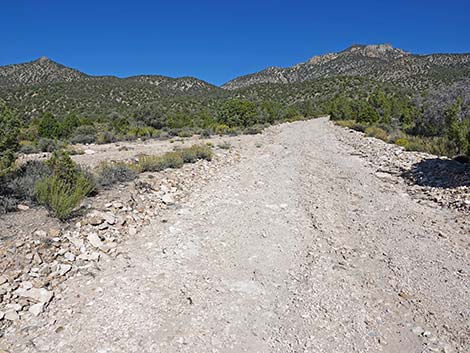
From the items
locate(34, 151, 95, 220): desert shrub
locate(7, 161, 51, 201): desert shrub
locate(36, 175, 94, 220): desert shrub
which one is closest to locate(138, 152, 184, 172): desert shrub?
locate(34, 151, 95, 220): desert shrub

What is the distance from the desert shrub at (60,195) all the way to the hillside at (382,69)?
202 ft

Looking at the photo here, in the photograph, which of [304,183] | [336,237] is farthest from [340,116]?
[336,237]

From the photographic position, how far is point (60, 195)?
20.3 feet

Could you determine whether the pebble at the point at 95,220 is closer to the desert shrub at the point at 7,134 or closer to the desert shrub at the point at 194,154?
the desert shrub at the point at 7,134

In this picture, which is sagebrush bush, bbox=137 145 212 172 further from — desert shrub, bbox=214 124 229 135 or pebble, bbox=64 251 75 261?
desert shrub, bbox=214 124 229 135

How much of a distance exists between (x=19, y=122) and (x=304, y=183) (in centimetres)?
741

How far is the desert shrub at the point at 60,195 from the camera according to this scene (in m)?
6.05

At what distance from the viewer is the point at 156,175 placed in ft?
33.2

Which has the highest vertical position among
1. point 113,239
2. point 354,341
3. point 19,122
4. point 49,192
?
point 19,122

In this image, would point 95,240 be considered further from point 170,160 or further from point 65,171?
point 170,160

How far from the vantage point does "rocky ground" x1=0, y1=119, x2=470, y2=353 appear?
12.5 ft

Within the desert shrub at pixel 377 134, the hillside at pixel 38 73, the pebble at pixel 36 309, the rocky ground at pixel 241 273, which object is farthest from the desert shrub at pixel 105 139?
the hillside at pixel 38 73

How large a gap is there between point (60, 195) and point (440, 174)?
32.9ft

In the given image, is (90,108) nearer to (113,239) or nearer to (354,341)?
(113,239)
